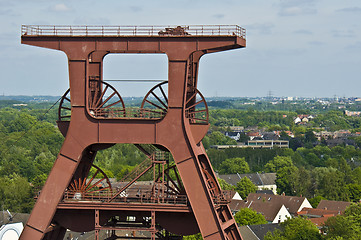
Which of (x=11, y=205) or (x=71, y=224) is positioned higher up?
(x=71, y=224)

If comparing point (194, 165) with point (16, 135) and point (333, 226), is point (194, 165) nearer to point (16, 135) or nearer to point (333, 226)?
point (333, 226)

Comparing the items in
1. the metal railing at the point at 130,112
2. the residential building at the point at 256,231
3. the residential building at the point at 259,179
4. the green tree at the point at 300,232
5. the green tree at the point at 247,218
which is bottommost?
the residential building at the point at 259,179

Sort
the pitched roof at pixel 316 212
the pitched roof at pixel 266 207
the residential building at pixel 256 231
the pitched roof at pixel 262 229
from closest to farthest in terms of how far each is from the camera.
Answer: the residential building at pixel 256 231, the pitched roof at pixel 262 229, the pitched roof at pixel 316 212, the pitched roof at pixel 266 207

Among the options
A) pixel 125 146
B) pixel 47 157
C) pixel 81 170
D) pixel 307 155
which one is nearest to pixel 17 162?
pixel 47 157

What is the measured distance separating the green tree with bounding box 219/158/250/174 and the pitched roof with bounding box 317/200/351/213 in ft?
155

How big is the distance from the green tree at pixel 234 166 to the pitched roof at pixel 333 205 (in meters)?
47.2

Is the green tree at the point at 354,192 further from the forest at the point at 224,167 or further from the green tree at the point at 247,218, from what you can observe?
the green tree at the point at 247,218

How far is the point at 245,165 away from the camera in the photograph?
16662 centimetres

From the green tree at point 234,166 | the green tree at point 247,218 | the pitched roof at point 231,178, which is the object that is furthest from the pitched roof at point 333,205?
the green tree at point 234,166

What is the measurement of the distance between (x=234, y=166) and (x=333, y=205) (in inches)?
2049

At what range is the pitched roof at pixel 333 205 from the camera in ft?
361

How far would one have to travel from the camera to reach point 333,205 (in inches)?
4444

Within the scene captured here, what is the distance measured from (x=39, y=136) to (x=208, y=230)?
532 feet

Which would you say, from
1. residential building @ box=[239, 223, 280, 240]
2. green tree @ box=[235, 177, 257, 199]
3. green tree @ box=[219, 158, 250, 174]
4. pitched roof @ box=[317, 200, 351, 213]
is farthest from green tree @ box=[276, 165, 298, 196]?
residential building @ box=[239, 223, 280, 240]
